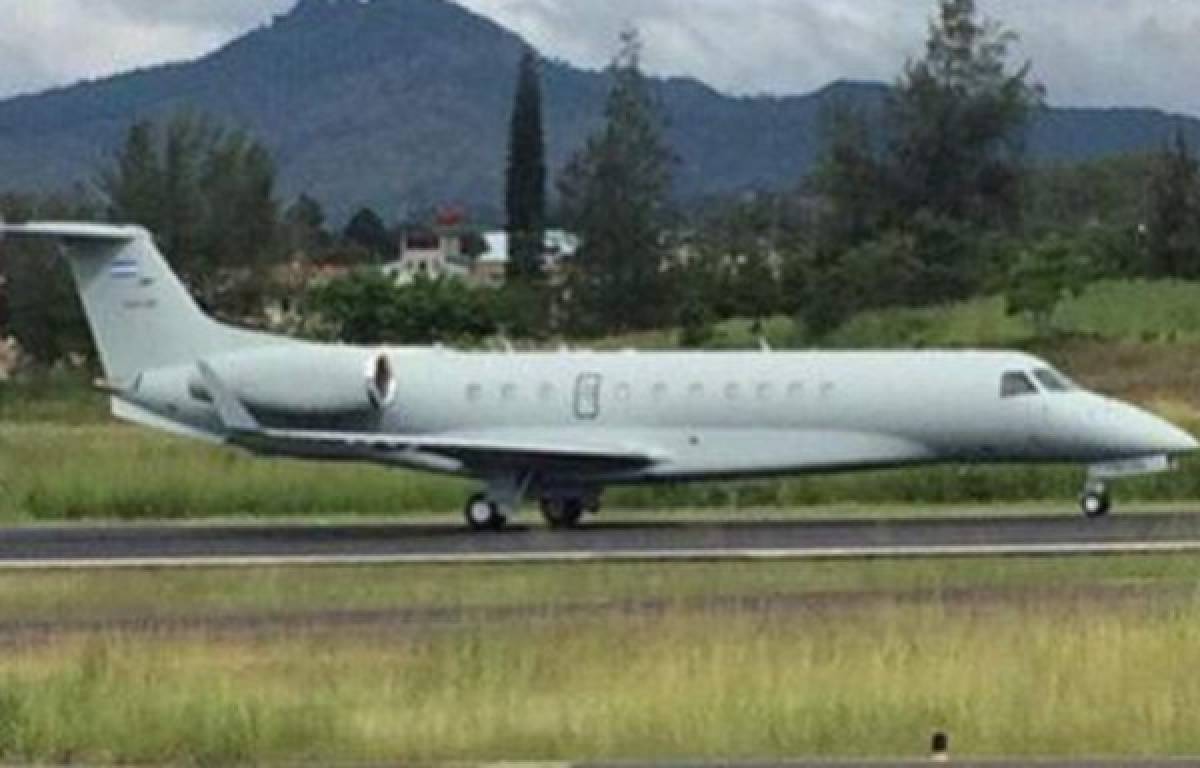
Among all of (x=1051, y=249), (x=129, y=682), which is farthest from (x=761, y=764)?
(x=1051, y=249)

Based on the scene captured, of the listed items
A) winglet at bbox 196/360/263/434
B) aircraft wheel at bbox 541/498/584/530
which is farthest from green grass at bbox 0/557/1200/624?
aircraft wheel at bbox 541/498/584/530

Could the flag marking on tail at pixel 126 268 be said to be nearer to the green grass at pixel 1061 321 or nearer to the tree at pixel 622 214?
the green grass at pixel 1061 321

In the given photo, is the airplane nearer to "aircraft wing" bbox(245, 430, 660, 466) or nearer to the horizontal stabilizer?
"aircraft wing" bbox(245, 430, 660, 466)

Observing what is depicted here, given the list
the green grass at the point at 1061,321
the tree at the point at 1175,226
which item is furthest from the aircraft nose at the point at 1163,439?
the tree at the point at 1175,226

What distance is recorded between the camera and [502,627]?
79.5 feet

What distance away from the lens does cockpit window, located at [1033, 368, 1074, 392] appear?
140ft

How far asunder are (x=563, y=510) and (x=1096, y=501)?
7.59 metres

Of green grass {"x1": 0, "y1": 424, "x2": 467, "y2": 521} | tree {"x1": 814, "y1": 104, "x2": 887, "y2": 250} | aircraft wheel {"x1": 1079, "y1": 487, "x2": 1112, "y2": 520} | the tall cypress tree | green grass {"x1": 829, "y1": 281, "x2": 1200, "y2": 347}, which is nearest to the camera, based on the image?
aircraft wheel {"x1": 1079, "y1": 487, "x2": 1112, "y2": 520}

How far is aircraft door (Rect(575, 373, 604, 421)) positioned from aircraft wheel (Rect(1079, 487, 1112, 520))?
7.21m

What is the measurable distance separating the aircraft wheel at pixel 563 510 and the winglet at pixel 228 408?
4.17 m

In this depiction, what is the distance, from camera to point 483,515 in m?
42.9

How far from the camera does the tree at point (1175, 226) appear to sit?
383ft

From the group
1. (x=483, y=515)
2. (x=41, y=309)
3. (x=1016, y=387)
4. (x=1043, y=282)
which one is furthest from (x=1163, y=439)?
(x=41, y=309)

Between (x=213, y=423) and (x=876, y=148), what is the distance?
277 ft
